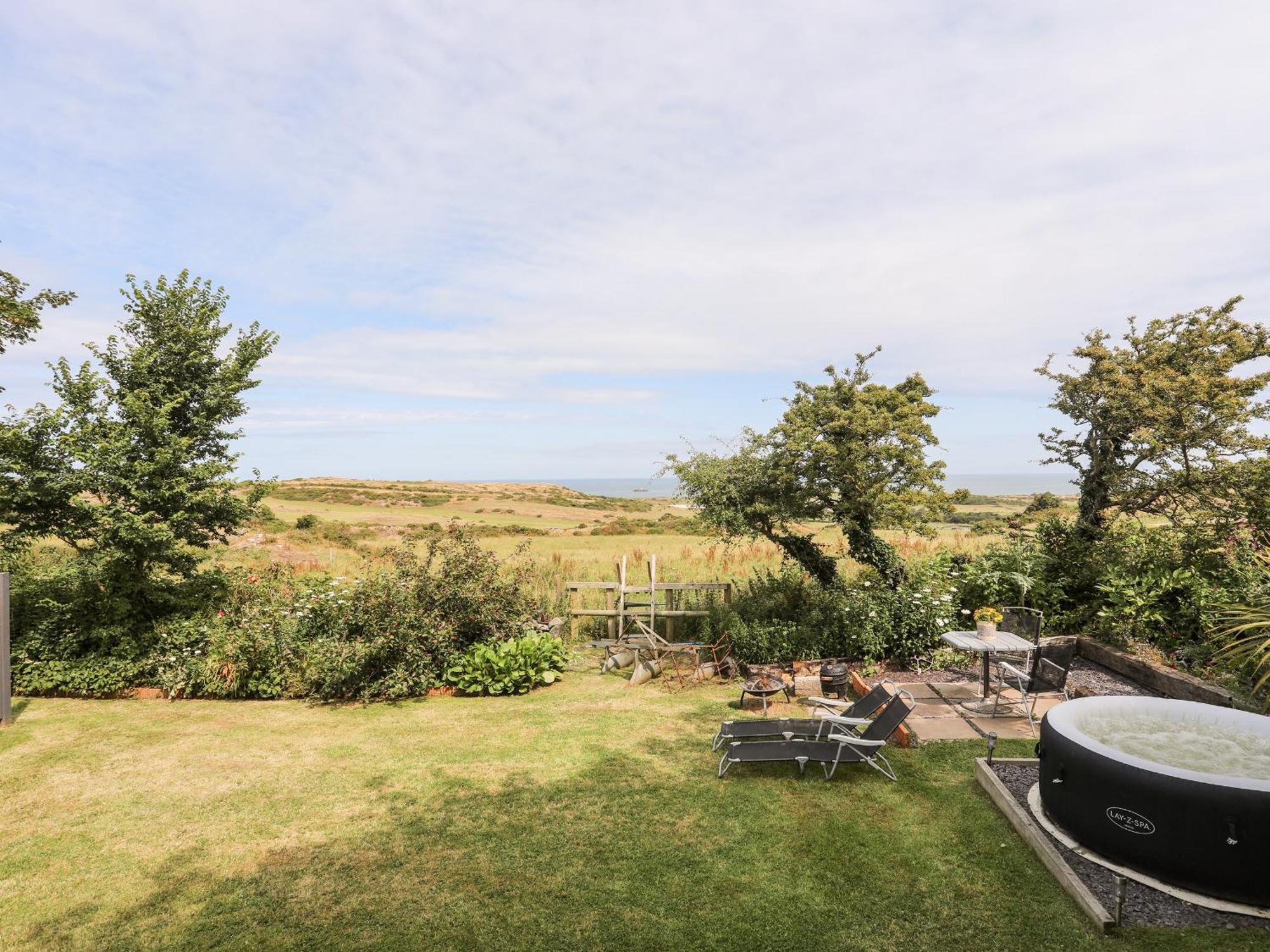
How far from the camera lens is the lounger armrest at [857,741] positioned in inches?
230

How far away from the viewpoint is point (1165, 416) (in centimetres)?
940

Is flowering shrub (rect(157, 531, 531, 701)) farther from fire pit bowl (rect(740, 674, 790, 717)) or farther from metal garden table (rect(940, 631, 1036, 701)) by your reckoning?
metal garden table (rect(940, 631, 1036, 701))

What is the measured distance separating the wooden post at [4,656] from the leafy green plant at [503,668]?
5182 millimetres

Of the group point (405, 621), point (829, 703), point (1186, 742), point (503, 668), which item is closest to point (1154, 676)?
point (1186, 742)

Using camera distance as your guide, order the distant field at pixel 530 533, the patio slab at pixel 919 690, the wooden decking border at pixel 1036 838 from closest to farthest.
Result: the wooden decking border at pixel 1036 838, the patio slab at pixel 919 690, the distant field at pixel 530 533

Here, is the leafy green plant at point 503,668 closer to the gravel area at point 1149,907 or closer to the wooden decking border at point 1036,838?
the wooden decking border at point 1036,838

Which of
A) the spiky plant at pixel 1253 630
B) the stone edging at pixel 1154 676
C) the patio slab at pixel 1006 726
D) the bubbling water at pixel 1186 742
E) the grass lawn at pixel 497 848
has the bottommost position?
the grass lawn at pixel 497 848

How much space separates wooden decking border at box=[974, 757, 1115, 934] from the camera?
3.82 meters

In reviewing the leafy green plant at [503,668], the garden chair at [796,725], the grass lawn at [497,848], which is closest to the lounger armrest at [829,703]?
the garden chair at [796,725]

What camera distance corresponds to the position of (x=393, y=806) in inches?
221

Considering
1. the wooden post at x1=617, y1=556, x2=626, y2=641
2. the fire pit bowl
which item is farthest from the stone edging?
the wooden post at x1=617, y1=556, x2=626, y2=641

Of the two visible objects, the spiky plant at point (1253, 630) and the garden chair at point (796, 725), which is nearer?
the spiky plant at point (1253, 630)

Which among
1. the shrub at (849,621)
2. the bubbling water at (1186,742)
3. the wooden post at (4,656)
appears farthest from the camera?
the shrub at (849,621)

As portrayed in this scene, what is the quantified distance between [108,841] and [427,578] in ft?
15.5
